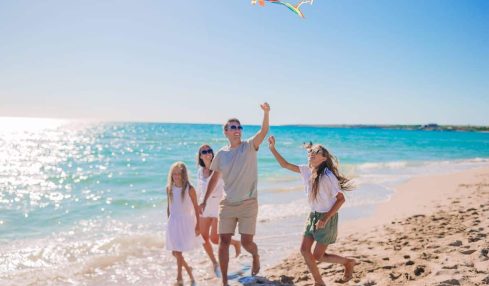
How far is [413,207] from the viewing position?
34.8 feet

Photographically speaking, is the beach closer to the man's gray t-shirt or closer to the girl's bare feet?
the girl's bare feet

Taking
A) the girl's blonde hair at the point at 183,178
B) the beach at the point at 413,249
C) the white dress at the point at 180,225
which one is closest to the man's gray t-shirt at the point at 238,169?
the girl's blonde hair at the point at 183,178

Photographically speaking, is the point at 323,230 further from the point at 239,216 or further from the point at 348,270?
the point at 239,216

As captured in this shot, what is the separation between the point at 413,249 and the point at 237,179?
2.93 m

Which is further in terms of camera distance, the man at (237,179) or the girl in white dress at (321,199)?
the man at (237,179)

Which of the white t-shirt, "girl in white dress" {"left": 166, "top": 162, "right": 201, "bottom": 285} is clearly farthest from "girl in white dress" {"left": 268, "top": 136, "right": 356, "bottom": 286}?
"girl in white dress" {"left": 166, "top": 162, "right": 201, "bottom": 285}

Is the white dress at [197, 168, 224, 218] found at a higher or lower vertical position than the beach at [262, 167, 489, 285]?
higher

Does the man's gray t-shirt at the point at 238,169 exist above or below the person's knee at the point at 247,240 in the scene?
above

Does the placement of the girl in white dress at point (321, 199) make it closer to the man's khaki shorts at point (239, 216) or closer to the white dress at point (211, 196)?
the man's khaki shorts at point (239, 216)

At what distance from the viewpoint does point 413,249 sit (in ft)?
19.7

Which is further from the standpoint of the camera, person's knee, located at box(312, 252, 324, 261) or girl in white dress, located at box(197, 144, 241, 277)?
girl in white dress, located at box(197, 144, 241, 277)

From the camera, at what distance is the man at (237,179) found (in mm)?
4992

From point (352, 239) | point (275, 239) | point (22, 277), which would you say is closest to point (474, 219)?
point (352, 239)

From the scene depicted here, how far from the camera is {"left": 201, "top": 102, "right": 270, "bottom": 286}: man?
4.99m
